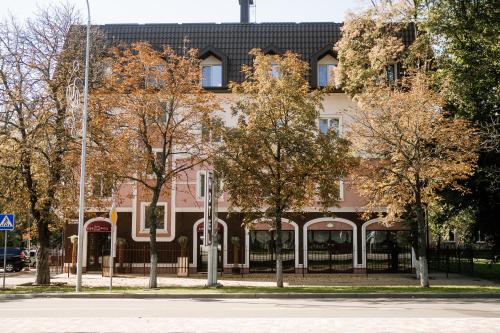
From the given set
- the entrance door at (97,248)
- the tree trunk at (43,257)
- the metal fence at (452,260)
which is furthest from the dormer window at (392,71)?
the tree trunk at (43,257)

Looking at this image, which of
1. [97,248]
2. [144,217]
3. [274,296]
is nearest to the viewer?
[274,296]

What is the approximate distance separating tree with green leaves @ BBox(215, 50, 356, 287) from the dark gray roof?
1124 centimetres

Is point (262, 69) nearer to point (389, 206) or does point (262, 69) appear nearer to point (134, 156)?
point (134, 156)

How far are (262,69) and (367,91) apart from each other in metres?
4.93

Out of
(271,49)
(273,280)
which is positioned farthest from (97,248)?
(271,49)

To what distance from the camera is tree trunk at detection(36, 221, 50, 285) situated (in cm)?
2472

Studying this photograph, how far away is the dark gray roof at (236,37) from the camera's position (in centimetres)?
3459

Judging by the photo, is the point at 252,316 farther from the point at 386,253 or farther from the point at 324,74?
the point at 324,74

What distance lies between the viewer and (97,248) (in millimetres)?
33594

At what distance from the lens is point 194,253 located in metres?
32.6

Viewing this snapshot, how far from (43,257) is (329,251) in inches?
614

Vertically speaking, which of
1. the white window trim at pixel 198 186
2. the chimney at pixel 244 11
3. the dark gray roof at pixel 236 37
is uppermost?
the chimney at pixel 244 11

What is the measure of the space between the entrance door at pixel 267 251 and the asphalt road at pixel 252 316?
14.8 metres

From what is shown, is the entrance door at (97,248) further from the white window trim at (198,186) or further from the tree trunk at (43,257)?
the tree trunk at (43,257)
